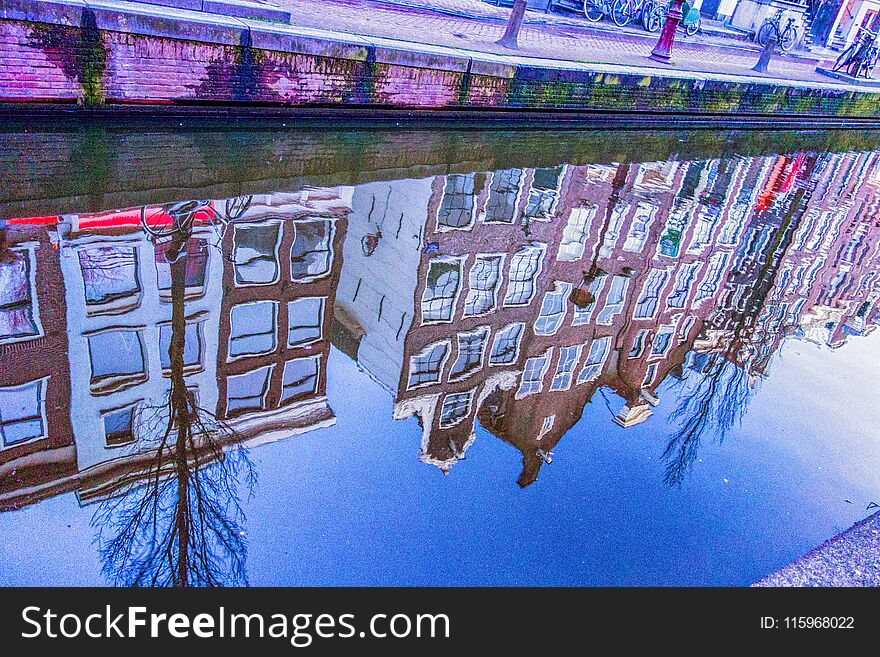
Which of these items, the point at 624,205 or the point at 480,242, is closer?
the point at 480,242

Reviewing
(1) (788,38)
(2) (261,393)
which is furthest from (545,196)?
(1) (788,38)

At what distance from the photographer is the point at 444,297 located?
24.4 feet

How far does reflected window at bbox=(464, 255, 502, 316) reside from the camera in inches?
290

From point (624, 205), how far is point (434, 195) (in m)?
3.14

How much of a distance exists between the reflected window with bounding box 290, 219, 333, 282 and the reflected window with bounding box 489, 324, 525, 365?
6.26 ft

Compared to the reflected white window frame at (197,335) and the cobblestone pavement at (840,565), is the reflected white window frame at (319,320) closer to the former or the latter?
the reflected white window frame at (197,335)

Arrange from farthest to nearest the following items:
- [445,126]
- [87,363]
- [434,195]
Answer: [445,126] → [434,195] → [87,363]

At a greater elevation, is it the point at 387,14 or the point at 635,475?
the point at 387,14

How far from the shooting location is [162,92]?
9.64 metres

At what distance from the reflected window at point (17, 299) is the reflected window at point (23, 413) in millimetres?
526

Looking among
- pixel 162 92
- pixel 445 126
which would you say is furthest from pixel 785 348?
pixel 162 92

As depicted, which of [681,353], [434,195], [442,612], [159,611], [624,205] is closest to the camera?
[159,611]

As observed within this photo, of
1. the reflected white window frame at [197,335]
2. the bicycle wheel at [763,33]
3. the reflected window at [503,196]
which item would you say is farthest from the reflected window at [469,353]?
the bicycle wheel at [763,33]

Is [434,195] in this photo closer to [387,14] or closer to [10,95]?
[10,95]
